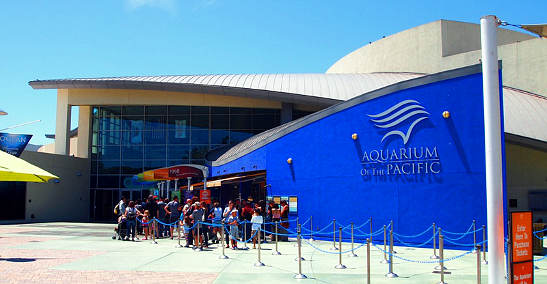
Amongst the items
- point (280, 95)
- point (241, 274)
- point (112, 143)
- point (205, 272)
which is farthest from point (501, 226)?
point (112, 143)

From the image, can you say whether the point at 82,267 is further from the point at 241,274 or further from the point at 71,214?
the point at 71,214

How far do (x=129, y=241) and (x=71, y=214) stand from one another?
2133 centimetres

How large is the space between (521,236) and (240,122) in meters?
30.6

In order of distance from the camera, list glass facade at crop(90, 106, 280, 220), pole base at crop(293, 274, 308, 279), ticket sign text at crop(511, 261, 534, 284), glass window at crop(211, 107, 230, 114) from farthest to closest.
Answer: glass window at crop(211, 107, 230, 114) → glass facade at crop(90, 106, 280, 220) → pole base at crop(293, 274, 308, 279) → ticket sign text at crop(511, 261, 534, 284)

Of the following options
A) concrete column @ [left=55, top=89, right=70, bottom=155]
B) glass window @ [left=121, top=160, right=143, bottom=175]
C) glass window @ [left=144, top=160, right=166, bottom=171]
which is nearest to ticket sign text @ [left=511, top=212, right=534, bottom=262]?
glass window @ [left=144, top=160, right=166, bottom=171]

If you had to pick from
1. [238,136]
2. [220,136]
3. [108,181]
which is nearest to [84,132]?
[108,181]

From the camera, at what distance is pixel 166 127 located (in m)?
38.7

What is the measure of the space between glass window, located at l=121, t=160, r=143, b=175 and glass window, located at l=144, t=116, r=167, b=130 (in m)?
2.76

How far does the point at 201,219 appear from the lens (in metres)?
16.5

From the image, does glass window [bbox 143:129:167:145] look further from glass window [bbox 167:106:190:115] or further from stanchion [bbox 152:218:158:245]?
stanchion [bbox 152:218:158:245]

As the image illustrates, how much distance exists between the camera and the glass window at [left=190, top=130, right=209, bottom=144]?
125 ft

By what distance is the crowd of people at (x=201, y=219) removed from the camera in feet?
53.6

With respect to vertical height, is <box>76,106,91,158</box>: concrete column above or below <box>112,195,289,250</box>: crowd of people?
above

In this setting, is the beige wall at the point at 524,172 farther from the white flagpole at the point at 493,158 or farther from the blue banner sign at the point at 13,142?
the blue banner sign at the point at 13,142
